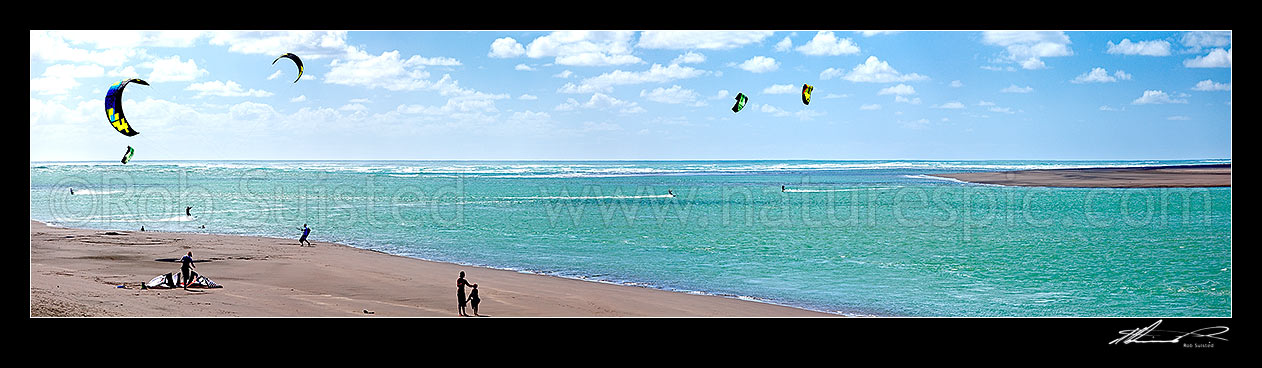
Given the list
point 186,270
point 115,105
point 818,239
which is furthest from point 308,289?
point 818,239

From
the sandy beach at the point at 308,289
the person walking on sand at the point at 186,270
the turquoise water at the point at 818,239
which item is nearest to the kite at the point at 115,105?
the sandy beach at the point at 308,289

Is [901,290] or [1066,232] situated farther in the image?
[1066,232]

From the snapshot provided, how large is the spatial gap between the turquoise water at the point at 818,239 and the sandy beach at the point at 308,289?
1.11 meters

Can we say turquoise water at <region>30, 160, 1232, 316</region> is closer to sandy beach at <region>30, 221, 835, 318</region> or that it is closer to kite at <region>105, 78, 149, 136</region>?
sandy beach at <region>30, 221, 835, 318</region>

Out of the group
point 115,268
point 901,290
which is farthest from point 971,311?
point 115,268

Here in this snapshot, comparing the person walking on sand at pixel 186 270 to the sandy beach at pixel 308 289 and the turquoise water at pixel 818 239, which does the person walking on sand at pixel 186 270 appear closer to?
the sandy beach at pixel 308 289

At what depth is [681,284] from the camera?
1366 cm

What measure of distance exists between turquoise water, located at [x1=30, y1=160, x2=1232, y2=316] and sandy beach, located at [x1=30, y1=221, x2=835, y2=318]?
111 centimetres

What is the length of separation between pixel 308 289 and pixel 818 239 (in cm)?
1178

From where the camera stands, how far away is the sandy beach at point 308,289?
10.3 m

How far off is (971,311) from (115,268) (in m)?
11.9

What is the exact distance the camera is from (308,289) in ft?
39.9

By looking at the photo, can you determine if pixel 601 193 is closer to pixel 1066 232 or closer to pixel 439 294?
pixel 1066 232
